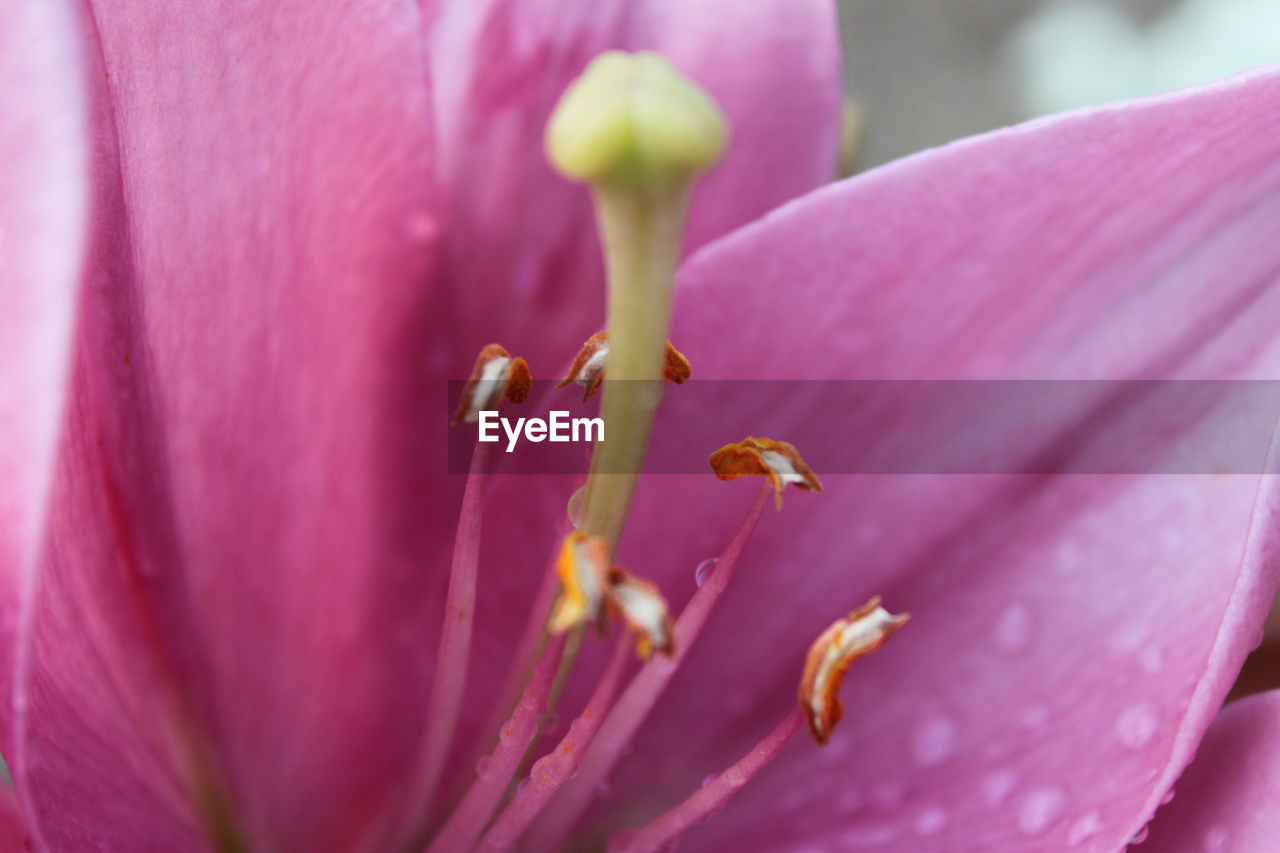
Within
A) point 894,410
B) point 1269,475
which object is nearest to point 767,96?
point 894,410

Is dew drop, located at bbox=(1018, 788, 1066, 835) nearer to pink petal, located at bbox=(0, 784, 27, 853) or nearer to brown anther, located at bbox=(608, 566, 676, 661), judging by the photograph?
brown anther, located at bbox=(608, 566, 676, 661)

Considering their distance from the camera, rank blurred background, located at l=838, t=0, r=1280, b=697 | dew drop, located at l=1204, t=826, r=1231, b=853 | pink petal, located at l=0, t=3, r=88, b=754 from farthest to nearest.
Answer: blurred background, located at l=838, t=0, r=1280, b=697
dew drop, located at l=1204, t=826, r=1231, b=853
pink petal, located at l=0, t=3, r=88, b=754

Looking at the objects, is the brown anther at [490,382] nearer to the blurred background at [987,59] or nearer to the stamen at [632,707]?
the stamen at [632,707]

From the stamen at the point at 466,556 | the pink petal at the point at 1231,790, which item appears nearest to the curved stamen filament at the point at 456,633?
the stamen at the point at 466,556

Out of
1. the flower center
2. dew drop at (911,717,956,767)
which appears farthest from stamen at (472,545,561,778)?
dew drop at (911,717,956,767)

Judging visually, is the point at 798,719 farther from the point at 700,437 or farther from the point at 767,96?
the point at 767,96

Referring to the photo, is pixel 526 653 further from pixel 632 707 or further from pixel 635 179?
pixel 635 179

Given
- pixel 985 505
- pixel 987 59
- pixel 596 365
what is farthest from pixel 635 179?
pixel 987 59
